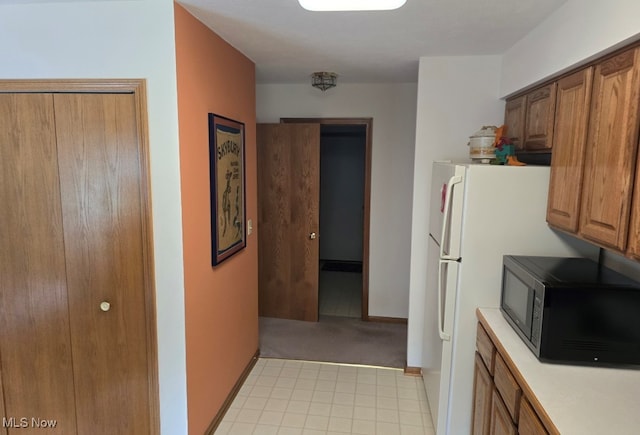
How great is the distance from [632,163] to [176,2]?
199 centimetres

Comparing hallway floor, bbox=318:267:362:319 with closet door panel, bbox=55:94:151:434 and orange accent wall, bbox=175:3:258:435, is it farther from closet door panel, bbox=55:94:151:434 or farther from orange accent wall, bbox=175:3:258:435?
closet door panel, bbox=55:94:151:434

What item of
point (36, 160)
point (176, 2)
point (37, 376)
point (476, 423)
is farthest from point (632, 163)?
point (37, 376)

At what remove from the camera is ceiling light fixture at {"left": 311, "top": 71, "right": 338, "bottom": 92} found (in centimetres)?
347

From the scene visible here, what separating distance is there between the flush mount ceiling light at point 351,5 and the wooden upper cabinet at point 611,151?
90cm

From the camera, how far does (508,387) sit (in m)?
1.66

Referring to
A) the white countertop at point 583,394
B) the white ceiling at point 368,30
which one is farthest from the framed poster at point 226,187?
the white countertop at point 583,394

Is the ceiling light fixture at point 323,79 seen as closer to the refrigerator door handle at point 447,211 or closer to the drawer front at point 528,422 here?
the refrigerator door handle at point 447,211

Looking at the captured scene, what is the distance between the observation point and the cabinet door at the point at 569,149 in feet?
5.69

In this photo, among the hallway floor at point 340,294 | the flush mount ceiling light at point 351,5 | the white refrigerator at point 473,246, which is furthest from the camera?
the hallway floor at point 340,294

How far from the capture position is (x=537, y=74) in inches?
86.0

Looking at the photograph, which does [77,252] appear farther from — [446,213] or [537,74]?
[537,74]

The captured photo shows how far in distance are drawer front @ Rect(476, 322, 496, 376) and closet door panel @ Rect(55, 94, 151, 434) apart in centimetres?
173

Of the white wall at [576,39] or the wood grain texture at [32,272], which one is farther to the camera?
the wood grain texture at [32,272]

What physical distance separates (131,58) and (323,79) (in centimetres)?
188
